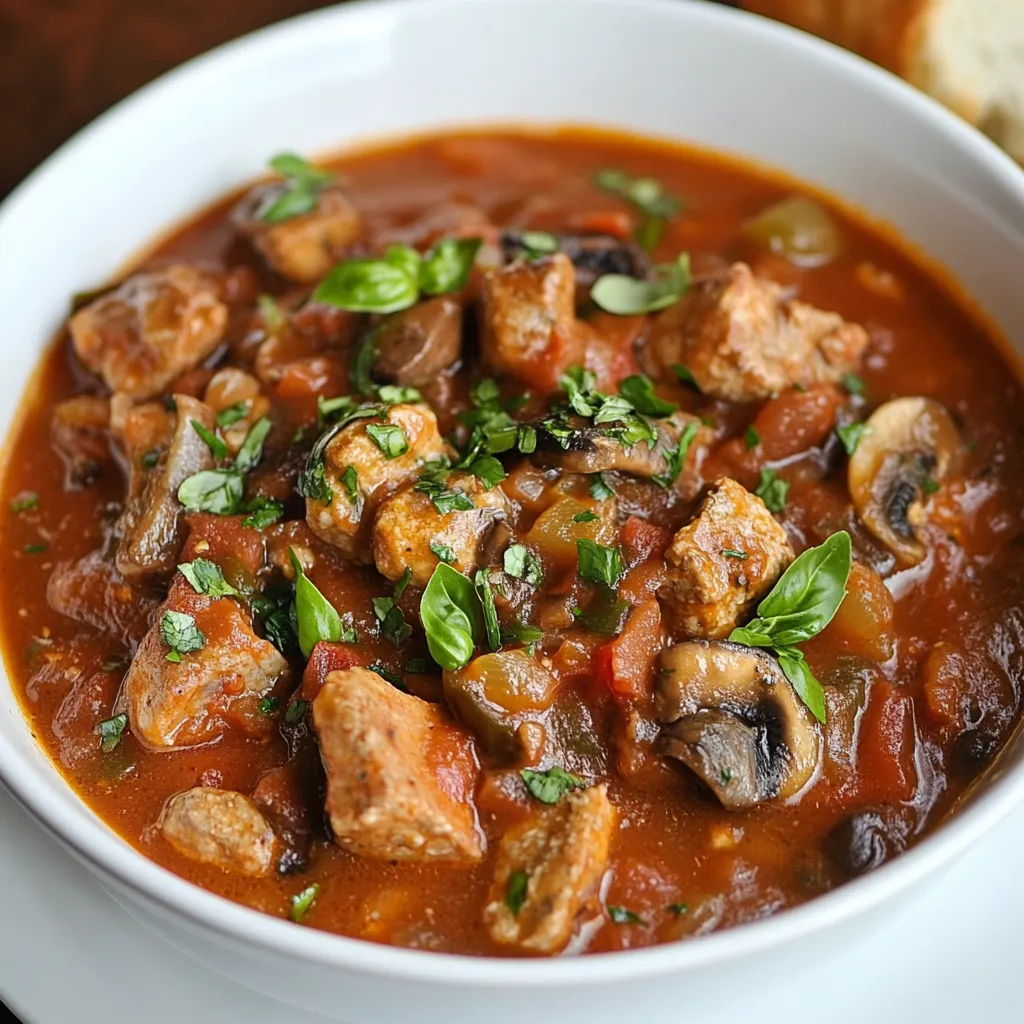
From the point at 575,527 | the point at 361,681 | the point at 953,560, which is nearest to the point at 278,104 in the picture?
the point at 575,527

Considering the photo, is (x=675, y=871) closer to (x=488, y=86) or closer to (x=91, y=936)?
(x=91, y=936)

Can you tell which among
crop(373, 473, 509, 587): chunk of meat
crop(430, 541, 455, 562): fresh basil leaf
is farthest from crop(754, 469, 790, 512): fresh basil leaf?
crop(430, 541, 455, 562): fresh basil leaf

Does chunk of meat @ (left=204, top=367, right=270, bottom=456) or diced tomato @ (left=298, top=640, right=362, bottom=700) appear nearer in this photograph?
diced tomato @ (left=298, top=640, right=362, bottom=700)

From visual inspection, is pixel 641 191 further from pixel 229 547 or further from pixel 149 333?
pixel 229 547

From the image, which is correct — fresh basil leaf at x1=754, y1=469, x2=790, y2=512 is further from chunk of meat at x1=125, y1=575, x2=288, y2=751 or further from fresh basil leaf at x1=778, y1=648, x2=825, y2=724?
chunk of meat at x1=125, y1=575, x2=288, y2=751

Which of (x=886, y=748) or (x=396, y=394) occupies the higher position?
(x=886, y=748)

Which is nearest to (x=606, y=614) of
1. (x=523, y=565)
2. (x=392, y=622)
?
(x=523, y=565)

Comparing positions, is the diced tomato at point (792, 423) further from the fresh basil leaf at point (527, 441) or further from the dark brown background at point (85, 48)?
the dark brown background at point (85, 48)
